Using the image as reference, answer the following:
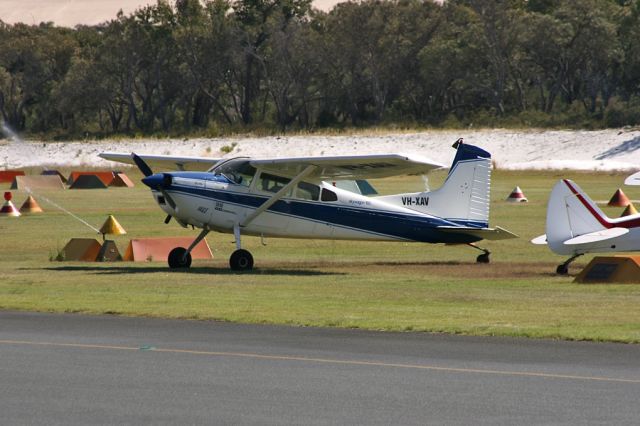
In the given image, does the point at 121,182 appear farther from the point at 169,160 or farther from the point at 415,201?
the point at 415,201

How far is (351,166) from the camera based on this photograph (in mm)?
24094

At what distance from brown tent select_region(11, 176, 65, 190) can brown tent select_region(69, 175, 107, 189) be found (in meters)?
0.63

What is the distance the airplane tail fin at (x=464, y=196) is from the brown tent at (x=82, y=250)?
273 inches

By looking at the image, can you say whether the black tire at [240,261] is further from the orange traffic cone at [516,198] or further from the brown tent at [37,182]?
the brown tent at [37,182]

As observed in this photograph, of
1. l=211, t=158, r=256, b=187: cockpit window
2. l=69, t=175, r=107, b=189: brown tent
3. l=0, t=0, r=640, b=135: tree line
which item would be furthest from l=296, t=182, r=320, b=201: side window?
l=0, t=0, r=640, b=135: tree line

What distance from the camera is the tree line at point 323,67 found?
279 ft

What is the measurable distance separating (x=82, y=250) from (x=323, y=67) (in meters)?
66.6

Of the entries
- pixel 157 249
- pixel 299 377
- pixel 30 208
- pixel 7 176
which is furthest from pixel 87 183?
pixel 299 377

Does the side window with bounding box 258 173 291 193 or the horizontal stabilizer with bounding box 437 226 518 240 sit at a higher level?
the side window with bounding box 258 173 291 193

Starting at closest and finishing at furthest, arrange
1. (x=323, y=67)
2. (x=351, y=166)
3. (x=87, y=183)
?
(x=351, y=166)
(x=87, y=183)
(x=323, y=67)

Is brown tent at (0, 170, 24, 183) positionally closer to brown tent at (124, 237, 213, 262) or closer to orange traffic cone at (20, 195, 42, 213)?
orange traffic cone at (20, 195, 42, 213)

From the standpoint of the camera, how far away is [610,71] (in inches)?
3354

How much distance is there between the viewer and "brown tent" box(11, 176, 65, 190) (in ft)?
181

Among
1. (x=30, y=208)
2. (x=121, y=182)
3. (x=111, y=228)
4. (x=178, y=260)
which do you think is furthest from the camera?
(x=121, y=182)
